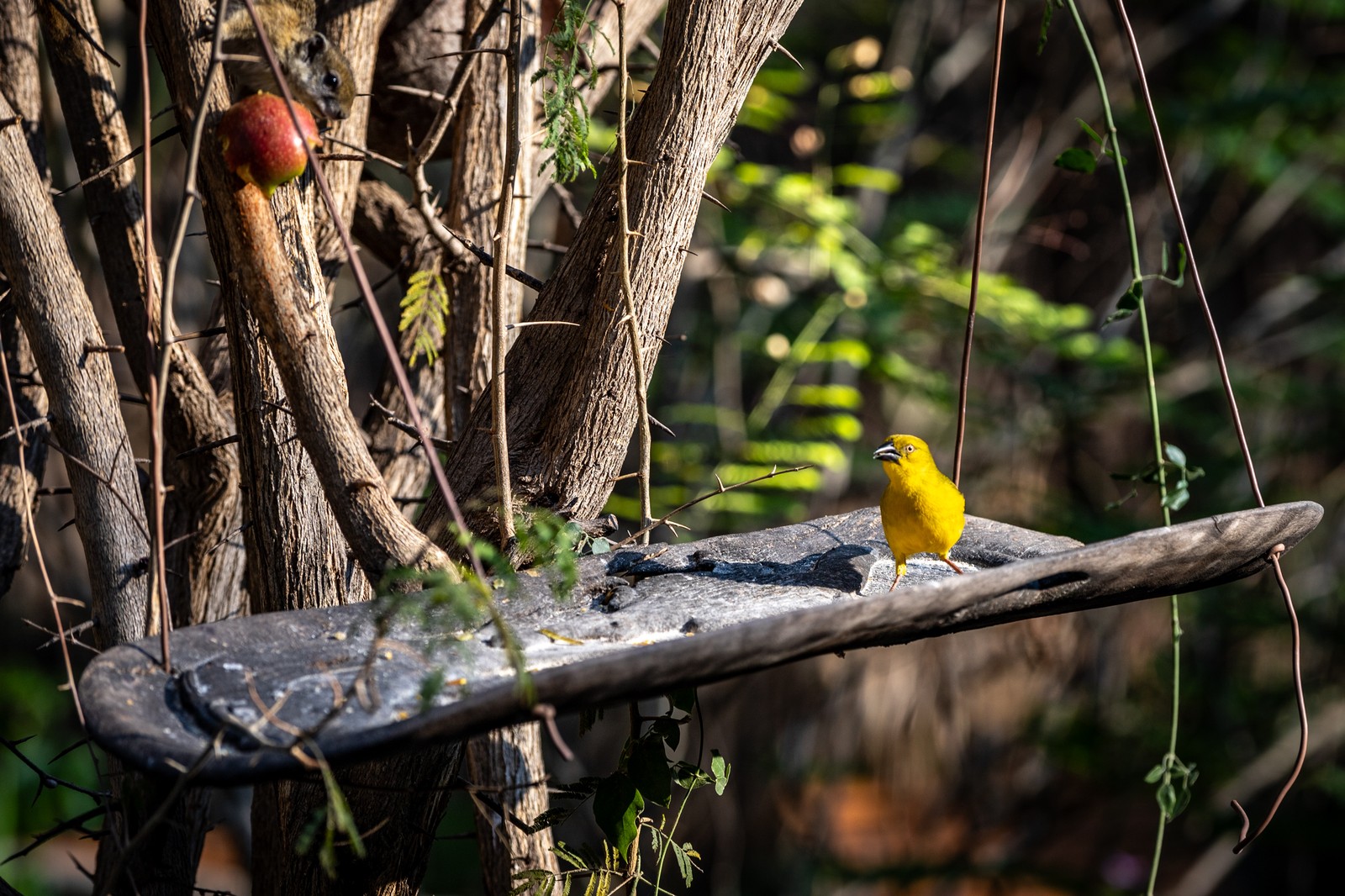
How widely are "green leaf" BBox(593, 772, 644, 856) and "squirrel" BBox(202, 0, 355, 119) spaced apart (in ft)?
3.20

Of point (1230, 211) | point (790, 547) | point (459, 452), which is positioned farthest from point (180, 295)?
point (1230, 211)

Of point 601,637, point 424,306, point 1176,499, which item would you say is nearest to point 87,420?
point 424,306

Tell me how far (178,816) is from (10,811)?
3.61m

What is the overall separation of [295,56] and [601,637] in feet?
2.81

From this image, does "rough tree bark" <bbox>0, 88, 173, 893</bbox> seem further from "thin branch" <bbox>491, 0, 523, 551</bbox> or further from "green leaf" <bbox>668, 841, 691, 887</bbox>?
"green leaf" <bbox>668, 841, 691, 887</bbox>

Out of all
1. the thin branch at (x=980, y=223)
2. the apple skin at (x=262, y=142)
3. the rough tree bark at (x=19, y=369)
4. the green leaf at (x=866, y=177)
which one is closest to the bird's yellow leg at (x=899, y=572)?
the thin branch at (x=980, y=223)

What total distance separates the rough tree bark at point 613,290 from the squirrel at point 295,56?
38 cm

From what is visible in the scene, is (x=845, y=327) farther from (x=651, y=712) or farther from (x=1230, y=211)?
(x=1230, y=211)

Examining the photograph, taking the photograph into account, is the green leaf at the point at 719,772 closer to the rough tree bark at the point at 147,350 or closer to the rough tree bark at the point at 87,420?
the rough tree bark at the point at 87,420

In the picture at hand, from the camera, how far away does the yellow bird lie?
1367 mm

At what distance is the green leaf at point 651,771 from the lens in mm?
1382

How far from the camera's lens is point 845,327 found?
364 cm

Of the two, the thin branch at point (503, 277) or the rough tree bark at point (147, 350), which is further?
the rough tree bark at point (147, 350)

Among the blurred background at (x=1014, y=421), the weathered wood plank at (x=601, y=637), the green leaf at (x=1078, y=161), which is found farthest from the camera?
the blurred background at (x=1014, y=421)
